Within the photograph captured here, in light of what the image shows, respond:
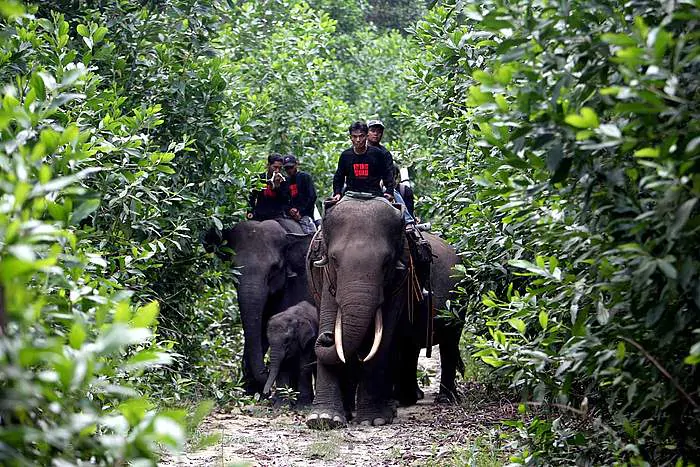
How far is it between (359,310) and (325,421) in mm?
1017

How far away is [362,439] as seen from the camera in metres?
9.74

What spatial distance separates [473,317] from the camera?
10.7 m

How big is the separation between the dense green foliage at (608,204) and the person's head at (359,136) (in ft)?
15.8

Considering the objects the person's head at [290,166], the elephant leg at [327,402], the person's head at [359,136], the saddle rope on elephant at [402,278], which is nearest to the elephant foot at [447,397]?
the saddle rope on elephant at [402,278]

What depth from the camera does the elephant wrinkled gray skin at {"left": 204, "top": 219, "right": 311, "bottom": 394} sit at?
13047 millimetres

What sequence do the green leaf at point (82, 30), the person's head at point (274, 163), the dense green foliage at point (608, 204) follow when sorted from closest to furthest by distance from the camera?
1. the dense green foliage at point (608, 204)
2. the green leaf at point (82, 30)
3. the person's head at point (274, 163)

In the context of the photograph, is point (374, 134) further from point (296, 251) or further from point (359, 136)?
point (296, 251)

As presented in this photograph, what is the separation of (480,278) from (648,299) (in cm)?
551

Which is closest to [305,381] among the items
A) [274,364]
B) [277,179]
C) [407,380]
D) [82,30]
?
[274,364]

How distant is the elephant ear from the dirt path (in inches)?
109

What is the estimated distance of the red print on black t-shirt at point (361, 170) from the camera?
441 inches

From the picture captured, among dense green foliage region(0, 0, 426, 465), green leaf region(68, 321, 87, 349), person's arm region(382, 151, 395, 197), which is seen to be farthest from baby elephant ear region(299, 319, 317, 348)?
green leaf region(68, 321, 87, 349)

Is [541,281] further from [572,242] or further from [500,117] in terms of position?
[500,117]

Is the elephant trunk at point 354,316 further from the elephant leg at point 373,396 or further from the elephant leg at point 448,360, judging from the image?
the elephant leg at point 448,360
